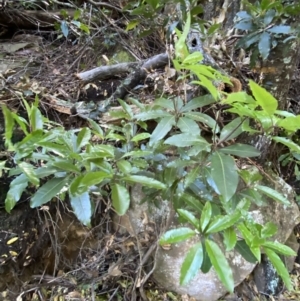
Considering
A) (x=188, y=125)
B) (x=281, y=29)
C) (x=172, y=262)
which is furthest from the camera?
(x=172, y=262)

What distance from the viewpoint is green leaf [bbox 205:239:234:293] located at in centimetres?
58

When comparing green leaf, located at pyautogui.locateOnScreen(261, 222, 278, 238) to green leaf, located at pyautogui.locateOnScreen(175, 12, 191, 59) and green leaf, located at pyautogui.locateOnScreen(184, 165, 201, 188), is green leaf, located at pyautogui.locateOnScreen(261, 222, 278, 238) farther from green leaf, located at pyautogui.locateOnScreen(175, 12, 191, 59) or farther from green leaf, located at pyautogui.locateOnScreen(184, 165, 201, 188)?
green leaf, located at pyautogui.locateOnScreen(175, 12, 191, 59)

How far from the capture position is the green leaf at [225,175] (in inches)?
25.1

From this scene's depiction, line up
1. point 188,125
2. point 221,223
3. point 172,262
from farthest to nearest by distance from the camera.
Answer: point 172,262 → point 188,125 → point 221,223

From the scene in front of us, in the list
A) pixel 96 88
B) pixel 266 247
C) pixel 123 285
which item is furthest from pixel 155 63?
pixel 266 247

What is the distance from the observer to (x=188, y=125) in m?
0.77

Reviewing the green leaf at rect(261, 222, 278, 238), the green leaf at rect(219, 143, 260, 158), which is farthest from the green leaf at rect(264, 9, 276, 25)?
the green leaf at rect(261, 222, 278, 238)

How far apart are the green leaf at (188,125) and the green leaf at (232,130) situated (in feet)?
0.21

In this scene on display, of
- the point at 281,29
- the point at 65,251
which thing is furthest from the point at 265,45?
the point at 65,251

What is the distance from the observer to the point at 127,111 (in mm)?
991

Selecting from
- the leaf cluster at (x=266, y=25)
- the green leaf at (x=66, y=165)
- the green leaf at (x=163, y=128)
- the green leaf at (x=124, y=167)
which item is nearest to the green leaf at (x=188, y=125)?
the green leaf at (x=163, y=128)

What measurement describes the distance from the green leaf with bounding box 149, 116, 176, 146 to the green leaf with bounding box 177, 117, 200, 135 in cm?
2

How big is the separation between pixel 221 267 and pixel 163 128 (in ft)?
1.12

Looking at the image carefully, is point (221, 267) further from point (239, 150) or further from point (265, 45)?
point (265, 45)
